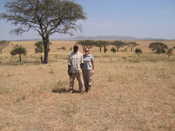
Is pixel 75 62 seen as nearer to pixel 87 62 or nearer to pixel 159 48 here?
pixel 87 62

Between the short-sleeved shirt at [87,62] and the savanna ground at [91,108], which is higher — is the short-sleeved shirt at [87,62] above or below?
above

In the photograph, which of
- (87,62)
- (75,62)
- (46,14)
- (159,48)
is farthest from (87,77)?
(159,48)

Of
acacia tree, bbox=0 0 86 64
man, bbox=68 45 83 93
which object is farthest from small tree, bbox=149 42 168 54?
man, bbox=68 45 83 93

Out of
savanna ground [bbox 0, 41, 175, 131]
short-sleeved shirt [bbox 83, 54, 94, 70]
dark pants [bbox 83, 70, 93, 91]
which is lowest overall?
savanna ground [bbox 0, 41, 175, 131]

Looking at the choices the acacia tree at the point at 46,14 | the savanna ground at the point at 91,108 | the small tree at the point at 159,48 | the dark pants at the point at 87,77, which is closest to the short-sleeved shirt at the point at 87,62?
the dark pants at the point at 87,77

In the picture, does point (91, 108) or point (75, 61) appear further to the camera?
point (75, 61)

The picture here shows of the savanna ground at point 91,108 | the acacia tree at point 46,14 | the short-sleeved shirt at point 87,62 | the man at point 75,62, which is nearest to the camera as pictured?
the savanna ground at point 91,108

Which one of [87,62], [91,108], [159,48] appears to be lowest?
[91,108]

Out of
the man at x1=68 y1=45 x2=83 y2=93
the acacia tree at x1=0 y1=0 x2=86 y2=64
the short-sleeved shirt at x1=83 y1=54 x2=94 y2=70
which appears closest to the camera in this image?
the man at x1=68 y1=45 x2=83 y2=93

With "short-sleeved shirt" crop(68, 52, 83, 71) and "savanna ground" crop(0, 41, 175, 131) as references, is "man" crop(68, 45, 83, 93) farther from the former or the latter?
"savanna ground" crop(0, 41, 175, 131)

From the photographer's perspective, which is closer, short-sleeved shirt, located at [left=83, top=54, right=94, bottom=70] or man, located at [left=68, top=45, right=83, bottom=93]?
man, located at [left=68, top=45, right=83, bottom=93]

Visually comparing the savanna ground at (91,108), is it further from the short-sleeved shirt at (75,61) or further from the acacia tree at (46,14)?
the acacia tree at (46,14)

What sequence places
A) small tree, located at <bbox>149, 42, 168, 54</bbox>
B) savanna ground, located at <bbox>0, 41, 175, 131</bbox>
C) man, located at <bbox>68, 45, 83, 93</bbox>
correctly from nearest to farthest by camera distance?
savanna ground, located at <bbox>0, 41, 175, 131</bbox> < man, located at <bbox>68, 45, 83, 93</bbox> < small tree, located at <bbox>149, 42, 168, 54</bbox>

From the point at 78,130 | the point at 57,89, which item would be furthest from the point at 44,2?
the point at 78,130
